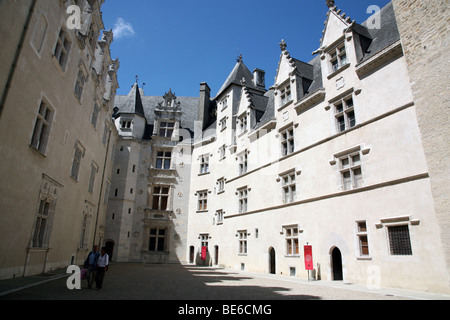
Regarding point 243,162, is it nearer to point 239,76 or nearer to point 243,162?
point 243,162

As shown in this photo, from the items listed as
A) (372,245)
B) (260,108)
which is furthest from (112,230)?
(372,245)

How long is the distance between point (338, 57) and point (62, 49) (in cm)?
1334

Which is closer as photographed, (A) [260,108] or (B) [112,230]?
(A) [260,108]

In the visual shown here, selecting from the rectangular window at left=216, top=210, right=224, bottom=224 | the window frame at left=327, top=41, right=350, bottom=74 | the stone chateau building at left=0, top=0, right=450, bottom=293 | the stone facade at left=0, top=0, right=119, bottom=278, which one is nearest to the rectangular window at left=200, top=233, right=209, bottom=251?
the stone chateau building at left=0, top=0, right=450, bottom=293

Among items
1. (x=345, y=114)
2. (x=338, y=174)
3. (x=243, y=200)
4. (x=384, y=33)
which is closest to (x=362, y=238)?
(x=338, y=174)

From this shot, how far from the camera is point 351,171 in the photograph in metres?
13.5

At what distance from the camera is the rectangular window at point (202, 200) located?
27.5 metres

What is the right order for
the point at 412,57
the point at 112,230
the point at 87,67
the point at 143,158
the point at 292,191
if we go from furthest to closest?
the point at 143,158 < the point at 112,230 < the point at 292,191 < the point at 87,67 < the point at 412,57

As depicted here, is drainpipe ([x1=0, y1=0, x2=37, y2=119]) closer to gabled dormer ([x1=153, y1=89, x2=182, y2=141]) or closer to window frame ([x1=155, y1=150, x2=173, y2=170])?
window frame ([x1=155, y1=150, x2=173, y2=170])

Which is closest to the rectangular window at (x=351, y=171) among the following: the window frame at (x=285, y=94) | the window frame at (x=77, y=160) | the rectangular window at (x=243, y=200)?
the window frame at (x=285, y=94)
